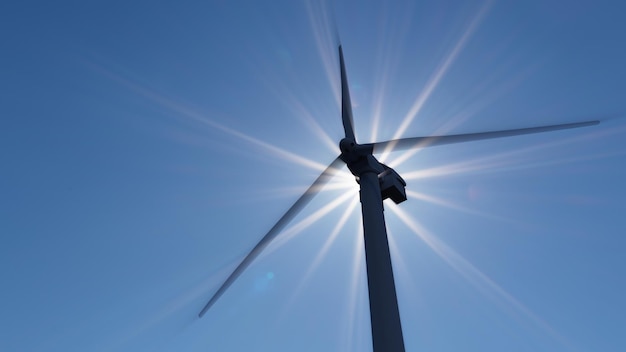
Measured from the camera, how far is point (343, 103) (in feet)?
79.0

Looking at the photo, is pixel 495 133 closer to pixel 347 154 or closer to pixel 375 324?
pixel 347 154

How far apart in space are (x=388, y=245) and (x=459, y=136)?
7185 millimetres

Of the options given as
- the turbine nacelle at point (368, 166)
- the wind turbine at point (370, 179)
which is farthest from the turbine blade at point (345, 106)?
the turbine nacelle at point (368, 166)

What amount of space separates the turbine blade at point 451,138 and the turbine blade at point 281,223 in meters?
2.30

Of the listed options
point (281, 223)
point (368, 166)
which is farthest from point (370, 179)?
point (281, 223)

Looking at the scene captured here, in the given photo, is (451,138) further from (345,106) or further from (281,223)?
(281,223)

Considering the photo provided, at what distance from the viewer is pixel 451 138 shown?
21406 mm

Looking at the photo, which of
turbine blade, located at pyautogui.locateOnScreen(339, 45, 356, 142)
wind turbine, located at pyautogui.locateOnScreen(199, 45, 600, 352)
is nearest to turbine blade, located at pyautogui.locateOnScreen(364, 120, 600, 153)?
wind turbine, located at pyautogui.locateOnScreen(199, 45, 600, 352)

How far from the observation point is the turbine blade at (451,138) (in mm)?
20984

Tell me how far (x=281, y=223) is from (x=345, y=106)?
23.0 ft

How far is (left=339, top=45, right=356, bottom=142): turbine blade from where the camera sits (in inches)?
888

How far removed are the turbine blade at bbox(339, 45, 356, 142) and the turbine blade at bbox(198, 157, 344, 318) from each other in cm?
198

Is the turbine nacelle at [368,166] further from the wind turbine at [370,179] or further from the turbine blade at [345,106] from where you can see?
the turbine blade at [345,106]

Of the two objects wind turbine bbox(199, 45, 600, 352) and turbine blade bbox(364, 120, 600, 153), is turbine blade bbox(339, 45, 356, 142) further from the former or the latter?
turbine blade bbox(364, 120, 600, 153)
